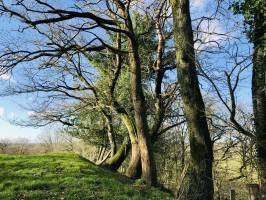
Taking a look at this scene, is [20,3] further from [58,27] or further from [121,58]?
[121,58]

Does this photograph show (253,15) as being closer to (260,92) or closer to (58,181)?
(260,92)

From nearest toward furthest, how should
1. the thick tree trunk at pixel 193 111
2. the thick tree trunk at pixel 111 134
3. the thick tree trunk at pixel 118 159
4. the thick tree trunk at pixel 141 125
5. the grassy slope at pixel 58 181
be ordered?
1. the thick tree trunk at pixel 193 111
2. the grassy slope at pixel 58 181
3. the thick tree trunk at pixel 141 125
4. the thick tree trunk at pixel 118 159
5. the thick tree trunk at pixel 111 134

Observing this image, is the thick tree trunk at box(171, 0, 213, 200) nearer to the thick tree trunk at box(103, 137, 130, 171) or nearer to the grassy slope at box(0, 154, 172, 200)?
the grassy slope at box(0, 154, 172, 200)

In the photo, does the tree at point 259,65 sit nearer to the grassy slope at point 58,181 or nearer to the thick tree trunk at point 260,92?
the thick tree trunk at point 260,92

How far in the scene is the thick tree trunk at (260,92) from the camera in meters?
9.60

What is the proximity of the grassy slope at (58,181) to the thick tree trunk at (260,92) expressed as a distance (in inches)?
181

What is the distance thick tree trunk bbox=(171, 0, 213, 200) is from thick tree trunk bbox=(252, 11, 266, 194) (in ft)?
4.13

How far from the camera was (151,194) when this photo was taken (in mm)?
14133

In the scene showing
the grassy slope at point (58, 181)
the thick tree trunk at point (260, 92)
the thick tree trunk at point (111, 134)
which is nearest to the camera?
the thick tree trunk at point (260, 92)

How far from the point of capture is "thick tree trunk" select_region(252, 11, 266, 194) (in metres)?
9.60

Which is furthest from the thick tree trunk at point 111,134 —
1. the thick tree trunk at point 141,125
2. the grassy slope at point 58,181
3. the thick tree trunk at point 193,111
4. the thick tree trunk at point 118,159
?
the thick tree trunk at point 193,111

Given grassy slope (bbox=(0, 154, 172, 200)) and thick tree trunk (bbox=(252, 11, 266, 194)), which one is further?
grassy slope (bbox=(0, 154, 172, 200))

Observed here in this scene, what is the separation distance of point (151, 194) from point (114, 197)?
7.99 ft

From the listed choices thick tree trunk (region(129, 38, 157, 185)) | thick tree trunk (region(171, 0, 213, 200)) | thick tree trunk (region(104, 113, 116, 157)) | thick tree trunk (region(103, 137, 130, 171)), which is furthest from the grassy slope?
thick tree trunk (region(104, 113, 116, 157))
